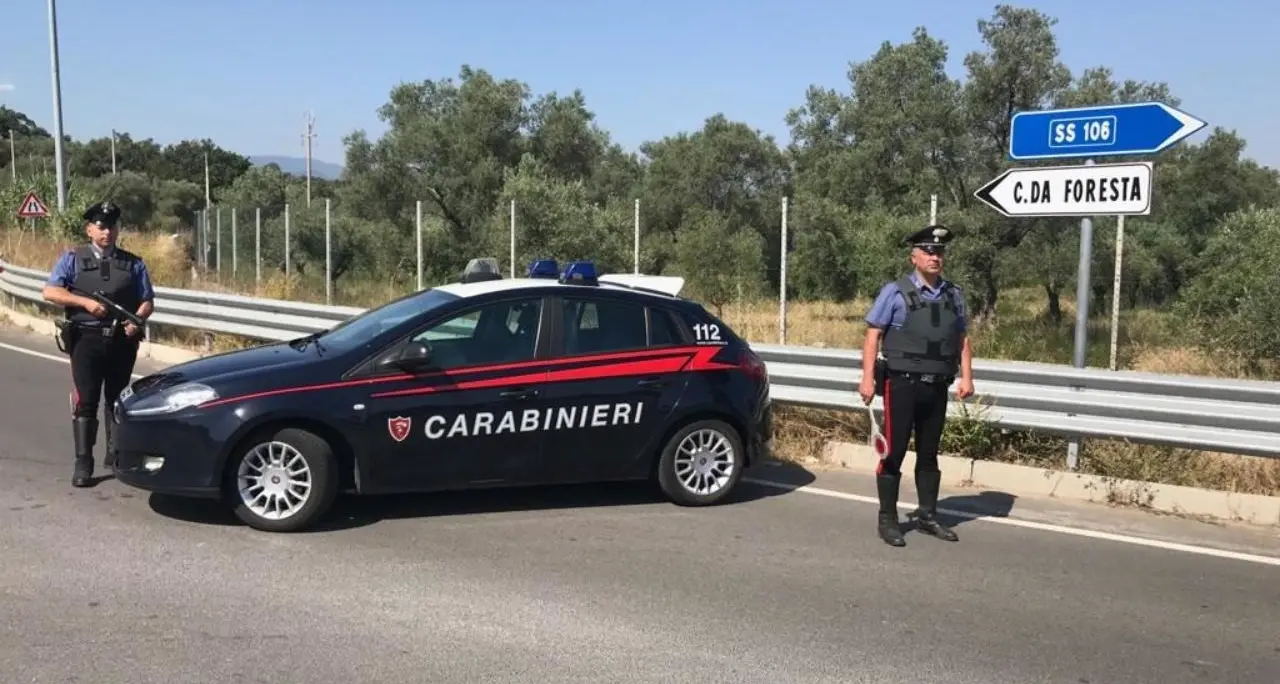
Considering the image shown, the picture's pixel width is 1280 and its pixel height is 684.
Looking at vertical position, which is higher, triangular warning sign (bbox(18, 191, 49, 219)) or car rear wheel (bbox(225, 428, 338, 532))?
triangular warning sign (bbox(18, 191, 49, 219))

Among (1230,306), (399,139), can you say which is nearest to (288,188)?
(399,139)

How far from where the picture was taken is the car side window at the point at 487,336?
606 cm

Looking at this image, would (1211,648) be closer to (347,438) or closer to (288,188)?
(347,438)

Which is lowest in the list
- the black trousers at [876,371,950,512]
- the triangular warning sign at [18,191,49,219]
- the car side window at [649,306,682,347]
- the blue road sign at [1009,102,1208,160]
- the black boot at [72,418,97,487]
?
the black boot at [72,418,97,487]

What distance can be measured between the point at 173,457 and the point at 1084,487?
5.90 m

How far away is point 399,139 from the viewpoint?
38.0 metres

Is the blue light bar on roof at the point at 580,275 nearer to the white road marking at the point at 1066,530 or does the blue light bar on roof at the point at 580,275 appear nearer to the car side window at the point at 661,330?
the car side window at the point at 661,330

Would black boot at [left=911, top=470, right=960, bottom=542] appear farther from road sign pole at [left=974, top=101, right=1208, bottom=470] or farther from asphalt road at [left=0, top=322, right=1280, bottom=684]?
road sign pole at [left=974, top=101, right=1208, bottom=470]

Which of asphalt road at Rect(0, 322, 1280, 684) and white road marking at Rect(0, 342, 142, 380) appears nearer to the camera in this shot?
asphalt road at Rect(0, 322, 1280, 684)

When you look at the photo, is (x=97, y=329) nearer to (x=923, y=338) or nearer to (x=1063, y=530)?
(x=923, y=338)

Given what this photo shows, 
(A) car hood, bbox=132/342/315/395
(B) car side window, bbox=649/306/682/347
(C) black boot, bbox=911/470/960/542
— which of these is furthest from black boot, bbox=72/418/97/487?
(C) black boot, bbox=911/470/960/542

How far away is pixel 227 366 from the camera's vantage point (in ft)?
19.3

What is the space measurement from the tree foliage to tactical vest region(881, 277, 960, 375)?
440 inches

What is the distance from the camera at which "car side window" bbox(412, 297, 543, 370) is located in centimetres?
606
